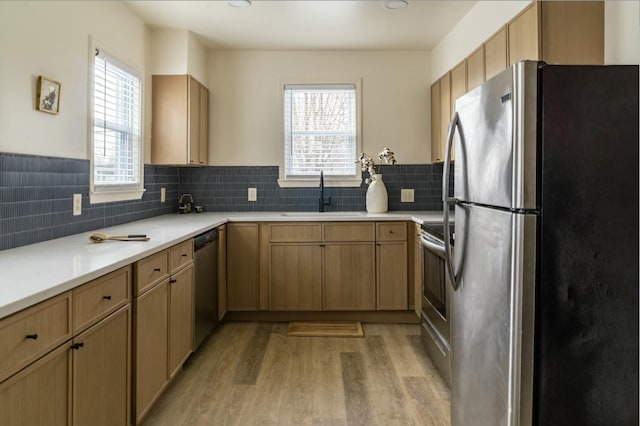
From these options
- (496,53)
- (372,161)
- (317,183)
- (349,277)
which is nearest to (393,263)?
(349,277)

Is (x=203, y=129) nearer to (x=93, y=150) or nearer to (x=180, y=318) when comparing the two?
(x=93, y=150)

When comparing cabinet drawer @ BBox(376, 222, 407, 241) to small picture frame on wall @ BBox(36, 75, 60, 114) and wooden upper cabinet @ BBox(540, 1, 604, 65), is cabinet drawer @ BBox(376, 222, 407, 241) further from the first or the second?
small picture frame on wall @ BBox(36, 75, 60, 114)

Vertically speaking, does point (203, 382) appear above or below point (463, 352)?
below

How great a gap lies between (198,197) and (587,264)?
3476mm

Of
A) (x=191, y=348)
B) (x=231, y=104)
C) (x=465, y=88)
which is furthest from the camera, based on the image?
(x=231, y=104)

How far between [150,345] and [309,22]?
2.59 metres

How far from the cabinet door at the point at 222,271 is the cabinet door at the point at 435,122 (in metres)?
1.96

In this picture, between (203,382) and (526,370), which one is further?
(203,382)

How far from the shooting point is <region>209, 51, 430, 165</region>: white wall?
4211 mm

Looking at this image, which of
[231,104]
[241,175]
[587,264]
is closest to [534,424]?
[587,264]

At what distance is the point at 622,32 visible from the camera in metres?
2.00

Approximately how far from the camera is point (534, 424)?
1442mm

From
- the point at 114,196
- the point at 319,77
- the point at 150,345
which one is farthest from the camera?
the point at 319,77

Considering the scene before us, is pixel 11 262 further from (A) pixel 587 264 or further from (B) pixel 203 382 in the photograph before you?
(A) pixel 587 264
